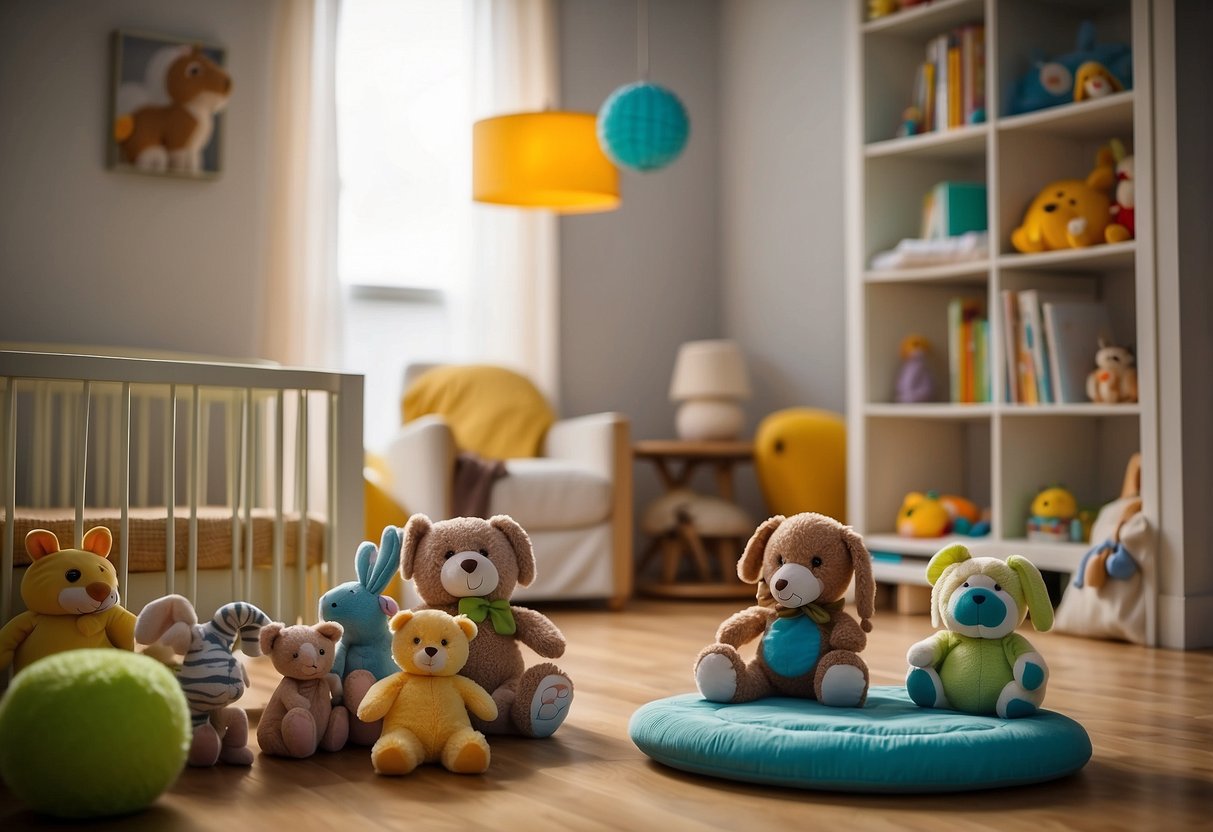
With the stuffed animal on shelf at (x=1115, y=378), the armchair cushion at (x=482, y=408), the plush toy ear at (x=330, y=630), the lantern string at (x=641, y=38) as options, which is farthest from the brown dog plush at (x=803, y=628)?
the lantern string at (x=641, y=38)

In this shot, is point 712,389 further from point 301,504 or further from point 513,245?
point 301,504

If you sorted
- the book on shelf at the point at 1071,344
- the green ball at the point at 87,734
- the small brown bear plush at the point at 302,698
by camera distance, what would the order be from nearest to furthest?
1. the green ball at the point at 87,734
2. the small brown bear plush at the point at 302,698
3. the book on shelf at the point at 1071,344

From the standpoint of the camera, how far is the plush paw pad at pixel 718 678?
6.43 feet

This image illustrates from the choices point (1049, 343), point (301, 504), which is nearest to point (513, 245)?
point (1049, 343)

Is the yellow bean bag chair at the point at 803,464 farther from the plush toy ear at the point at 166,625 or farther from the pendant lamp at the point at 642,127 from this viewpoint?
the plush toy ear at the point at 166,625

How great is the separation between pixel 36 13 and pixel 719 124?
2.39 metres

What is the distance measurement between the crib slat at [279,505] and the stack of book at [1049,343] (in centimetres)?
199

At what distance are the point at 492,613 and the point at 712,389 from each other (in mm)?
2225

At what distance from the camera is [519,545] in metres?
2.15

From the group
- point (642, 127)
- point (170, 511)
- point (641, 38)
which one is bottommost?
point (170, 511)

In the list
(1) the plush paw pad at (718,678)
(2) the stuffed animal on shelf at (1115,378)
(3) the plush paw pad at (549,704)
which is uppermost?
(2) the stuffed animal on shelf at (1115,378)

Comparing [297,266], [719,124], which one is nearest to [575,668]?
[297,266]

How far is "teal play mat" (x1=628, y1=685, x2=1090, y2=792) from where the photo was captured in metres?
1.67

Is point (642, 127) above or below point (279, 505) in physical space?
above
